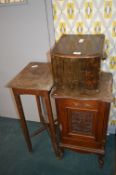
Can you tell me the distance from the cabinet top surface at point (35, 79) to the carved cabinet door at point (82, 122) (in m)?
0.18

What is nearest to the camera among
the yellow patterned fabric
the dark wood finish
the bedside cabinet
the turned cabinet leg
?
the dark wood finish

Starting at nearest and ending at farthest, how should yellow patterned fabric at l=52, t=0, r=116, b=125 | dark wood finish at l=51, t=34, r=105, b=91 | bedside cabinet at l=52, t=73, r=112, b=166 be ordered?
1. dark wood finish at l=51, t=34, r=105, b=91
2. bedside cabinet at l=52, t=73, r=112, b=166
3. yellow patterned fabric at l=52, t=0, r=116, b=125

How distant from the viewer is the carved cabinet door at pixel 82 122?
4.68ft

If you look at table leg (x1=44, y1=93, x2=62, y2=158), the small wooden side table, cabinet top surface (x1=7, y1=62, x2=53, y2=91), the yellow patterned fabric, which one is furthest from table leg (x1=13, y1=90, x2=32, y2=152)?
the yellow patterned fabric

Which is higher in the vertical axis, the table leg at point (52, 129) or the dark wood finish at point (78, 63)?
the dark wood finish at point (78, 63)

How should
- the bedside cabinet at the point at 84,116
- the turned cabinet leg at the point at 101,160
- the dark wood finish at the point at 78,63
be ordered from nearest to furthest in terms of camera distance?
the dark wood finish at the point at 78,63, the bedside cabinet at the point at 84,116, the turned cabinet leg at the point at 101,160

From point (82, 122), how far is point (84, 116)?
7 centimetres

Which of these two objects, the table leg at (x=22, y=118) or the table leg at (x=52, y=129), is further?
the table leg at (x=22, y=118)

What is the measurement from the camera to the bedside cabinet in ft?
4.53

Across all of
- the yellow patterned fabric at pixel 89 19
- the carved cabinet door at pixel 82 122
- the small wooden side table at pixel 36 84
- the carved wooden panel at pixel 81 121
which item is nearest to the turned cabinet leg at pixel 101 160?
the carved cabinet door at pixel 82 122

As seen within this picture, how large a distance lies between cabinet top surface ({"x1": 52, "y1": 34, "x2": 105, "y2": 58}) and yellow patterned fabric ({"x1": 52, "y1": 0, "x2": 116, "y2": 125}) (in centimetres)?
9

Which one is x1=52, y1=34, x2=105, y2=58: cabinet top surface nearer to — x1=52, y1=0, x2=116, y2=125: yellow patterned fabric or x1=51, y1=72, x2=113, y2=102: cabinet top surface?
x1=52, y1=0, x2=116, y2=125: yellow patterned fabric

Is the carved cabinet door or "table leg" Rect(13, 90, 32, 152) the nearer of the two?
the carved cabinet door

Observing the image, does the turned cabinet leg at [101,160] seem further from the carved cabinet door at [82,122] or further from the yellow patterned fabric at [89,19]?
the yellow patterned fabric at [89,19]
